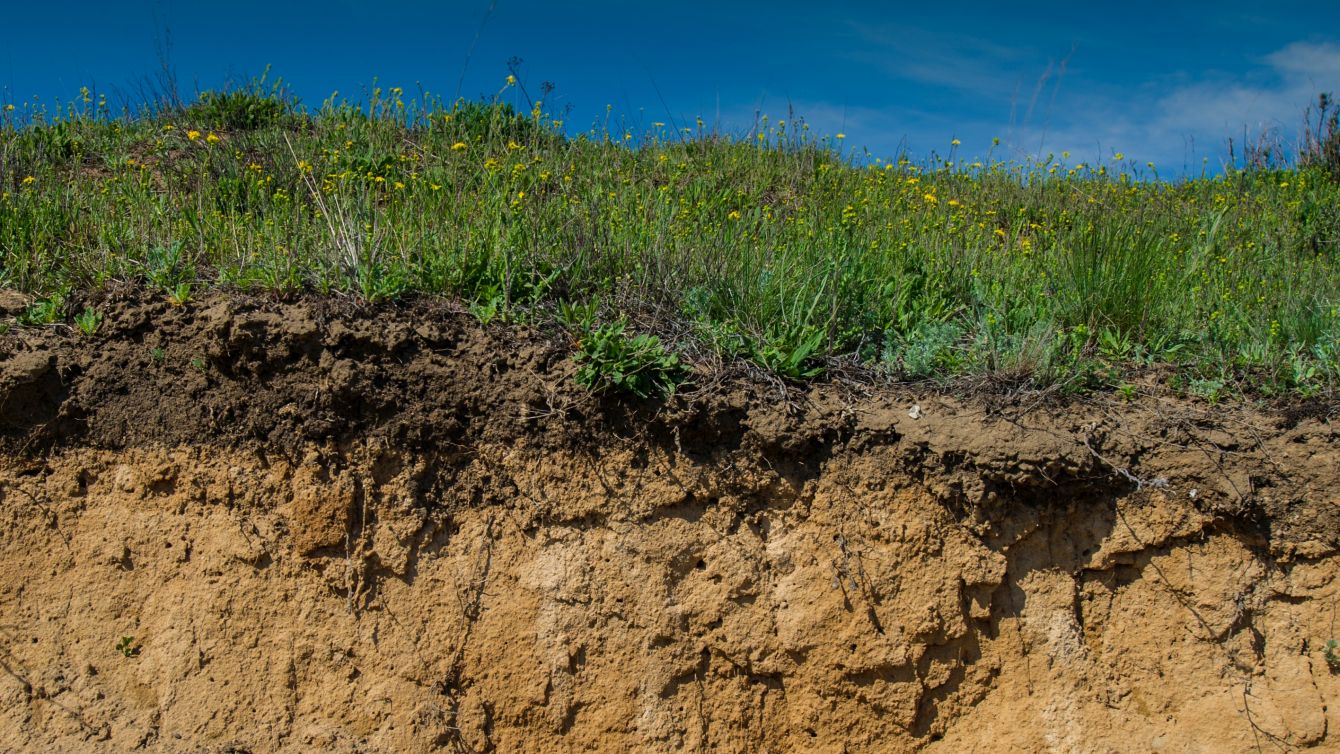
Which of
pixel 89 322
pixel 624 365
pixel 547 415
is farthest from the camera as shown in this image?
pixel 89 322

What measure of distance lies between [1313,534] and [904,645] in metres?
1.67

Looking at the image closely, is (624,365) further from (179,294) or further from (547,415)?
(179,294)

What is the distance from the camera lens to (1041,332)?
168 inches

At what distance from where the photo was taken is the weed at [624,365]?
3.85 metres

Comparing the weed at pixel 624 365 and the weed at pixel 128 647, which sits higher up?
the weed at pixel 624 365

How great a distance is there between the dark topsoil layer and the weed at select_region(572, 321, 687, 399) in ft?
0.25

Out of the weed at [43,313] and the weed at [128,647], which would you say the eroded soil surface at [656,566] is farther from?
the weed at [43,313]

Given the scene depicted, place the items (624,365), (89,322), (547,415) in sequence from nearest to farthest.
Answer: (624,365), (547,415), (89,322)

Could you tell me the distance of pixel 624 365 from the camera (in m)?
3.85

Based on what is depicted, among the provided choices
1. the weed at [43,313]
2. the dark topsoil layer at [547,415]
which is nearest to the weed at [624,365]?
the dark topsoil layer at [547,415]

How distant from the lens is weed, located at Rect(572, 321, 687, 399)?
385cm

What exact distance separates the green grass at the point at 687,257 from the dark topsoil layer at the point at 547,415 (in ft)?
0.58

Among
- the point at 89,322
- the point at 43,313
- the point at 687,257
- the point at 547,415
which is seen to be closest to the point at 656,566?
the point at 547,415

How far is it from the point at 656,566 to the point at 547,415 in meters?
0.77
